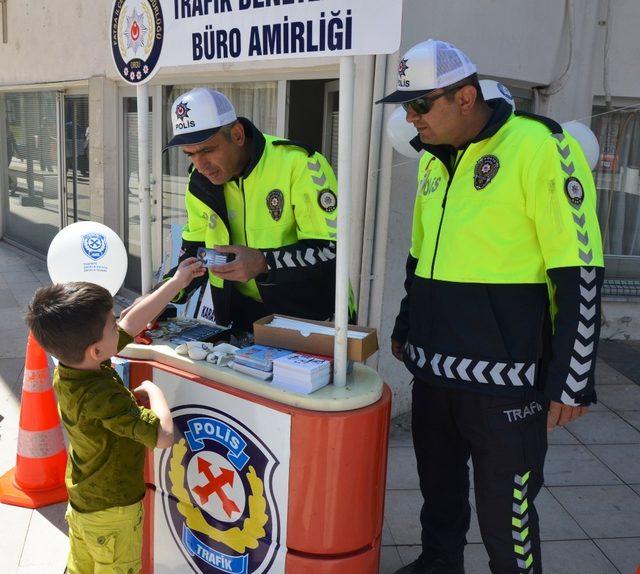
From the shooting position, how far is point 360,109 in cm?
383

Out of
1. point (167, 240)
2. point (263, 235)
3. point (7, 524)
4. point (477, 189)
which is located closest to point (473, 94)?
point (477, 189)

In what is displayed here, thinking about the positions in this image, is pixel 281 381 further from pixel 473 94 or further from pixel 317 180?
pixel 473 94

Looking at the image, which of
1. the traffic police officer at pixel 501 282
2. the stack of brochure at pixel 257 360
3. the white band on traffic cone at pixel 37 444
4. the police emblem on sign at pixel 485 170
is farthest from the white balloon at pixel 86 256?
the police emblem on sign at pixel 485 170

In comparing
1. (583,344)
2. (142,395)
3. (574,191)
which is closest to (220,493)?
(142,395)

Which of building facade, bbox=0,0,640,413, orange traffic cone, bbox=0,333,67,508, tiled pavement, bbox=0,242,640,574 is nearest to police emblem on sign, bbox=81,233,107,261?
orange traffic cone, bbox=0,333,67,508

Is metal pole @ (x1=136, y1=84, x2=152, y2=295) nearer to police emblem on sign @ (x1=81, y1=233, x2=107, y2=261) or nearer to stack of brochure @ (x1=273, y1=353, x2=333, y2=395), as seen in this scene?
stack of brochure @ (x1=273, y1=353, x2=333, y2=395)

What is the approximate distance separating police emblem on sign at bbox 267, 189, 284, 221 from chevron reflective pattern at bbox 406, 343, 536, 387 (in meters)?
0.81

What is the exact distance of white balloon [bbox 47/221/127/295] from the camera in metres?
3.74

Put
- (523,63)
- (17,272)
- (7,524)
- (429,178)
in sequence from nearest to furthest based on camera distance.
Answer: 1. (429,178)
2. (7,524)
3. (523,63)
4. (17,272)

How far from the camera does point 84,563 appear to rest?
2.22 meters

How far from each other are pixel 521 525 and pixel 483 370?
0.55 m

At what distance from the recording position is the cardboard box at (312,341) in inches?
77.9

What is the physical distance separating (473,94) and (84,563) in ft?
6.76

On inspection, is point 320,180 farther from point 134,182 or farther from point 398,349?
point 134,182
